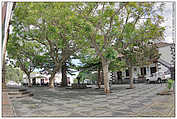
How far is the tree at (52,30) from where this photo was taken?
17.4ft

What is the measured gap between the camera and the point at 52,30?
6445 millimetres

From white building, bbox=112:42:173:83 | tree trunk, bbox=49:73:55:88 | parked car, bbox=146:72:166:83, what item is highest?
white building, bbox=112:42:173:83

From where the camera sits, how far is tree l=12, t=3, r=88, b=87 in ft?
17.4

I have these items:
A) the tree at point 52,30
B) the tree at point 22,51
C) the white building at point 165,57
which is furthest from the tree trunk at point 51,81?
the white building at point 165,57

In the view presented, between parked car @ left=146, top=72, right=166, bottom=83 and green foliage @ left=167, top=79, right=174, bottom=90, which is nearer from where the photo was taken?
green foliage @ left=167, top=79, right=174, bottom=90

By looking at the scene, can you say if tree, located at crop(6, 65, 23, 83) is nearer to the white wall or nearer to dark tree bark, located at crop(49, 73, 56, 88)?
dark tree bark, located at crop(49, 73, 56, 88)

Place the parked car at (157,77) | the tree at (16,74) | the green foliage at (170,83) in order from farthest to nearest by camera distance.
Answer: the tree at (16,74) < the parked car at (157,77) < the green foliage at (170,83)

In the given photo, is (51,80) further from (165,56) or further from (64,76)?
(165,56)

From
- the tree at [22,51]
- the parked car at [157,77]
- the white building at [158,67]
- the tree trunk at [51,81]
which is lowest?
the tree trunk at [51,81]

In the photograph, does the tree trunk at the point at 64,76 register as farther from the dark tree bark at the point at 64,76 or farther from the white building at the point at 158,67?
the white building at the point at 158,67

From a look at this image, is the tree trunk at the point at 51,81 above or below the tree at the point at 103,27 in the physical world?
below

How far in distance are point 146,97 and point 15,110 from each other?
340 cm

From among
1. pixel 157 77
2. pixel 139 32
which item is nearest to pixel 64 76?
pixel 139 32

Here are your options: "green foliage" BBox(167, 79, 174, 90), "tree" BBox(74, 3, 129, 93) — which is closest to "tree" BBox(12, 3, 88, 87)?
"tree" BBox(74, 3, 129, 93)
